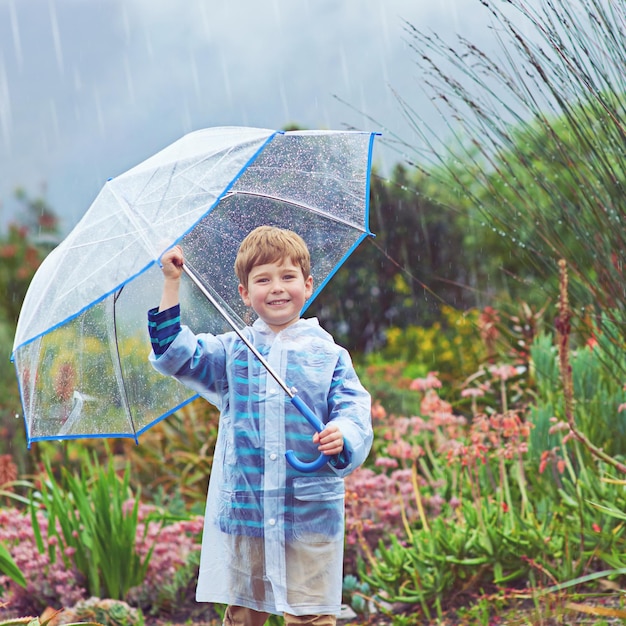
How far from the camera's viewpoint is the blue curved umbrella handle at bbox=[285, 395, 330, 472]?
2145 mm

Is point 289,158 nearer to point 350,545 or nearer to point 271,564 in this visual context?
point 271,564

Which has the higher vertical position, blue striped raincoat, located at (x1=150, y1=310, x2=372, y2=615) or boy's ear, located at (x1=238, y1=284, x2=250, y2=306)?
boy's ear, located at (x1=238, y1=284, x2=250, y2=306)

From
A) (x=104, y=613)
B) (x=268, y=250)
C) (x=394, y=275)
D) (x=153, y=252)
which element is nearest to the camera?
(x=153, y=252)

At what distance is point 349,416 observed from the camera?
89.4 inches

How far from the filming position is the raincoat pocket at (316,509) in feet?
7.43

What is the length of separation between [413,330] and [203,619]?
5428 mm

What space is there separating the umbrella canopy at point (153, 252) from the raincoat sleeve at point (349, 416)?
36 centimetres

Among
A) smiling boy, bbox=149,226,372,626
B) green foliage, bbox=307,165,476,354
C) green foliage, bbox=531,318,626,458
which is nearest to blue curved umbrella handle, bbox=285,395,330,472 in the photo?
smiling boy, bbox=149,226,372,626

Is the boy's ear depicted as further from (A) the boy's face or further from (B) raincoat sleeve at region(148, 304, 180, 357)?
(B) raincoat sleeve at region(148, 304, 180, 357)

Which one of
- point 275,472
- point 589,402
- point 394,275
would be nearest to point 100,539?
point 275,472

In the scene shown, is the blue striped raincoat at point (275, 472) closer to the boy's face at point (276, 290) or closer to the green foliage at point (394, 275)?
the boy's face at point (276, 290)

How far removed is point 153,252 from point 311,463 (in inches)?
26.0

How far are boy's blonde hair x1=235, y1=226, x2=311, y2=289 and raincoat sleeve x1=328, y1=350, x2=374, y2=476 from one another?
12.0 inches

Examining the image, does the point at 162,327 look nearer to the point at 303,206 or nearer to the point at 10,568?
the point at 303,206
